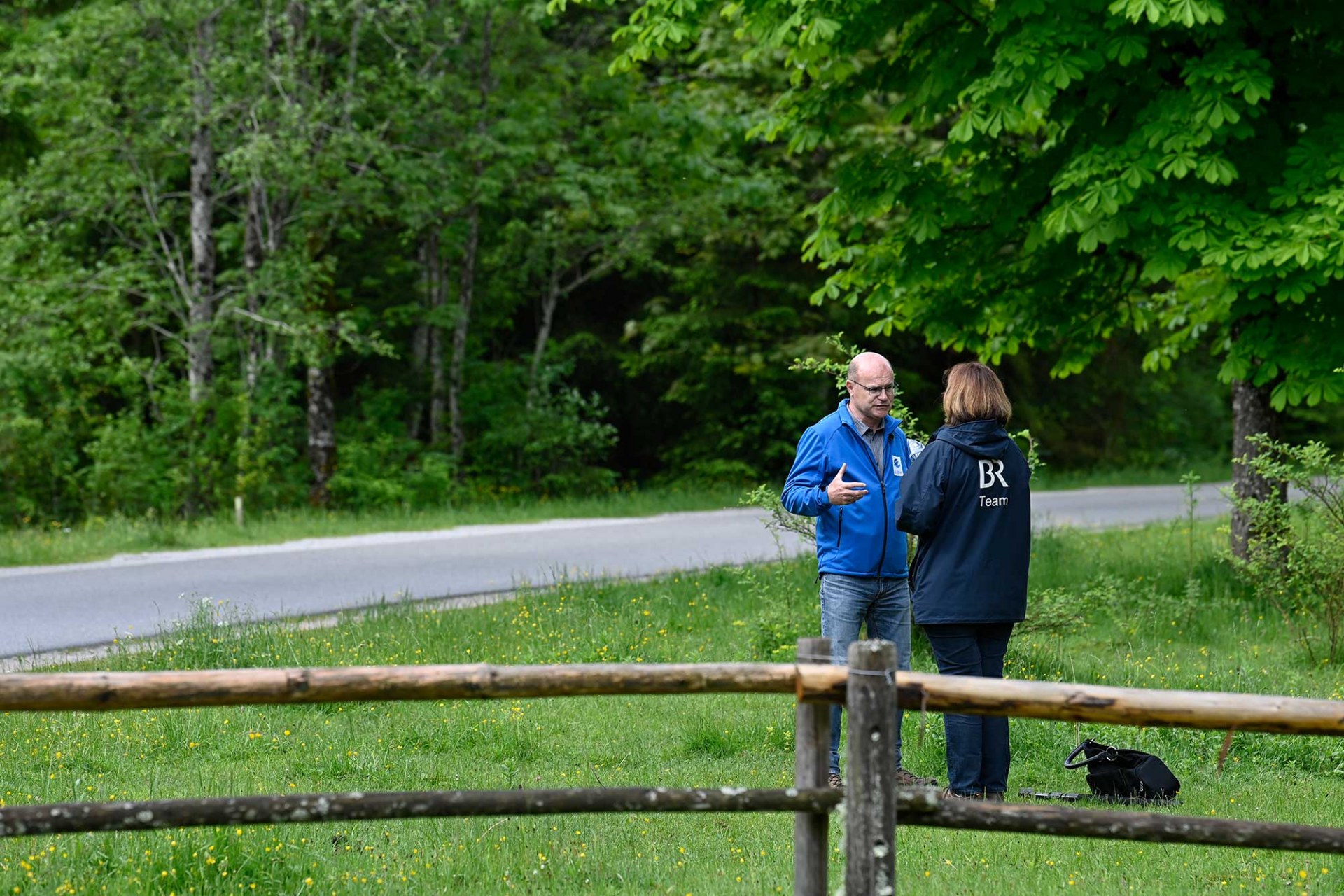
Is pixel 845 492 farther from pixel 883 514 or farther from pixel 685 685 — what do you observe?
pixel 685 685

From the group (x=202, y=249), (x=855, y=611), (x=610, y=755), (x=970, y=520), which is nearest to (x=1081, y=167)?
(x=970, y=520)

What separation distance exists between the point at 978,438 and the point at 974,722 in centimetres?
124

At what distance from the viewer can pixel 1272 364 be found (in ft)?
33.7

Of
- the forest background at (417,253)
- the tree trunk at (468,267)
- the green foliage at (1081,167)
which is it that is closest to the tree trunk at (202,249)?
the forest background at (417,253)

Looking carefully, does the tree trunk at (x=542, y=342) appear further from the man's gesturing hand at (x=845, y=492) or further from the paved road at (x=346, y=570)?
the man's gesturing hand at (x=845, y=492)

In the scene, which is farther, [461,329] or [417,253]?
[417,253]

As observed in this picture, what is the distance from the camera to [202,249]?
19.0 m

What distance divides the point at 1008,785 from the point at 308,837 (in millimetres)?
3307

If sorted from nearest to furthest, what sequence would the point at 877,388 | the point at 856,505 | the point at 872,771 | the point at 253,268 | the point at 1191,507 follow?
the point at 872,771
the point at 877,388
the point at 856,505
the point at 1191,507
the point at 253,268

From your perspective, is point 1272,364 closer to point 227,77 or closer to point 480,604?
point 480,604

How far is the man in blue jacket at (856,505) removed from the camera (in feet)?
20.0

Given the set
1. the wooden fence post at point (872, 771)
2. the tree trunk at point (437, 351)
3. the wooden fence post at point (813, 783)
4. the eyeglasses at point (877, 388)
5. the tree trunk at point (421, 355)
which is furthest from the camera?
the tree trunk at point (421, 355)

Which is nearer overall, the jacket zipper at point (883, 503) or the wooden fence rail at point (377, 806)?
the wooden fence rail at point (377, 806)

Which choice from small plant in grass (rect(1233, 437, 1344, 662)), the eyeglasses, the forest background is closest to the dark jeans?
the eyeglasses
